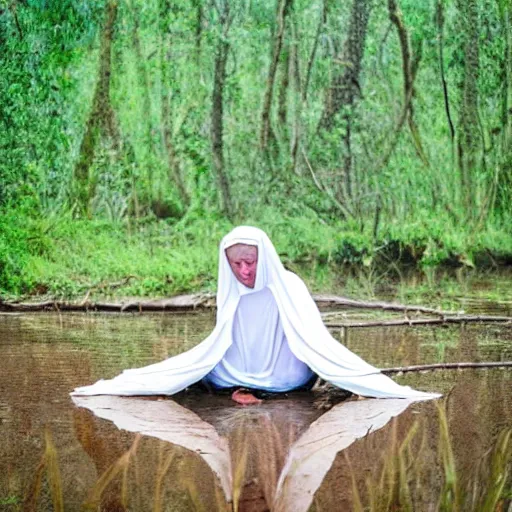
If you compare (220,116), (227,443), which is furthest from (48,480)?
(220,116)

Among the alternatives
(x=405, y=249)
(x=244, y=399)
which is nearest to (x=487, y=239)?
(x=405, y=249)

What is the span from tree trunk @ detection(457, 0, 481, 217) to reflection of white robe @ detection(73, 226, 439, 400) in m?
6.88

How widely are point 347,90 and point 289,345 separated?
7.05m

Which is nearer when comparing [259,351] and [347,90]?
[259,351]

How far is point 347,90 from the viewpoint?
13.1 metres

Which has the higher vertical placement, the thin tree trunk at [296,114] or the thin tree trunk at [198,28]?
the thin tree trunk at [198,28]

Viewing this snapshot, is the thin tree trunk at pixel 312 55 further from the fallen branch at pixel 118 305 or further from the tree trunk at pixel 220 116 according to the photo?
the fallen branch at pixel 118 305

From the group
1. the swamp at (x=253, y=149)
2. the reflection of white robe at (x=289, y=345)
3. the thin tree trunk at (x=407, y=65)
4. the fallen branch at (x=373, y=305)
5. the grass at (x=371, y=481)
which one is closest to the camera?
the grass at (x=371, y=481)

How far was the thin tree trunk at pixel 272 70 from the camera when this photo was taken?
43.3 ft

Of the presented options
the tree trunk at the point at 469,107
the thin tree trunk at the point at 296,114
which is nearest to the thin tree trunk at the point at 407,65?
the tree trunk at the point at 469,107

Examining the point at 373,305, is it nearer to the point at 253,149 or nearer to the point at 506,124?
the point at 253,149

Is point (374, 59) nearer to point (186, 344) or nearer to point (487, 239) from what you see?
point (487, 239)

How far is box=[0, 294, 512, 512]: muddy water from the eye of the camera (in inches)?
184

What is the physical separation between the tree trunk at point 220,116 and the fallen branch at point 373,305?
6.56 ft
